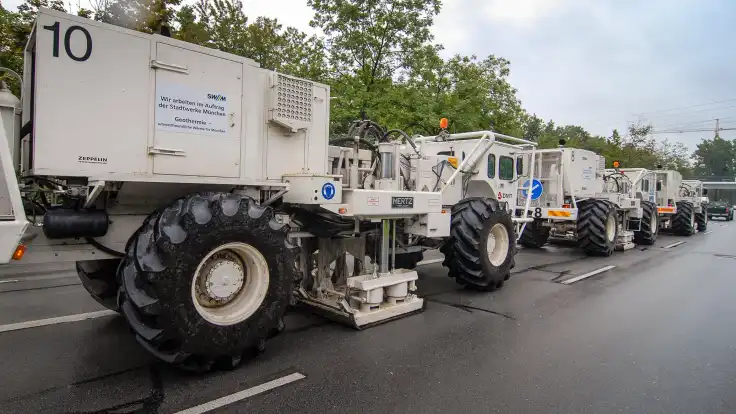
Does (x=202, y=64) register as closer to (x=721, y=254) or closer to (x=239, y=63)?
(x=239, y=63)

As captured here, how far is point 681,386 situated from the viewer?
4.12 meters

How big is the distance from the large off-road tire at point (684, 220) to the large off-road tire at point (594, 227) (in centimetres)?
1011

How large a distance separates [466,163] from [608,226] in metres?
6.82

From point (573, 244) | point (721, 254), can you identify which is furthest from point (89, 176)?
point (721, 254)

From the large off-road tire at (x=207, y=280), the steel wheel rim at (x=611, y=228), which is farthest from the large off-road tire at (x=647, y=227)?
the large off-road tire at (x=207, y=280)

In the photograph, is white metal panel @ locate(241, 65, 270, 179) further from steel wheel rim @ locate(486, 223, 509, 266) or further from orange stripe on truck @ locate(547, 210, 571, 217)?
orange stripe on truck @ locate(547, 210, 571, 217)

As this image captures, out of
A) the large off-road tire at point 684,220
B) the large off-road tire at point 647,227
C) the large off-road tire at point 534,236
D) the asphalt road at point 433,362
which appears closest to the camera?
the asphalt road at point 433,362

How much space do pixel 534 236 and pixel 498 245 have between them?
6438 mm

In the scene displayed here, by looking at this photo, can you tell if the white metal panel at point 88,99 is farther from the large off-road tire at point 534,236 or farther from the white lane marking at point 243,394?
the large off-road tire at point 534,236

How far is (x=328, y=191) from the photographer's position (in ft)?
16.3

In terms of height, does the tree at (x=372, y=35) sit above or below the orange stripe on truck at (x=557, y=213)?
above

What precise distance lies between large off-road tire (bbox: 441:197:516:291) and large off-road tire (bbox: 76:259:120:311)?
4.56 m

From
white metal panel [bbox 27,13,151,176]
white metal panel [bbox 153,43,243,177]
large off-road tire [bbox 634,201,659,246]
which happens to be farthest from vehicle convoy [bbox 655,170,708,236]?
white metal panel [bbox 27,13,151,176]

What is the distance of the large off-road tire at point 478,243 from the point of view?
7.14 meters
